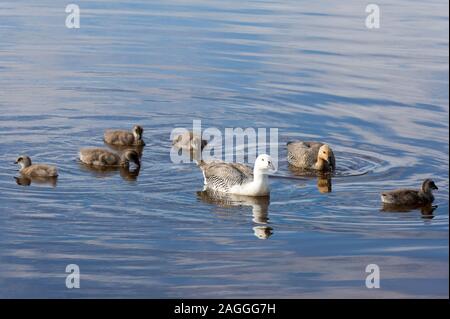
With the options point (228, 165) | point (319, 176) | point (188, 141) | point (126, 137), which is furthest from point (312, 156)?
point (126, 137)

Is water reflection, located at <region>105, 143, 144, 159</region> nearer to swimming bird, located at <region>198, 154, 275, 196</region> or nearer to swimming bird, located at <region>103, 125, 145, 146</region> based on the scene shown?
swimming bird, located at <region>103, 125, 145, 146</region>

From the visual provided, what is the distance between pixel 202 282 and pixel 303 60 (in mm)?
12104

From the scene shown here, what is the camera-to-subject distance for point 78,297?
37.1 feet

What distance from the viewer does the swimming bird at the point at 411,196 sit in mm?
14562

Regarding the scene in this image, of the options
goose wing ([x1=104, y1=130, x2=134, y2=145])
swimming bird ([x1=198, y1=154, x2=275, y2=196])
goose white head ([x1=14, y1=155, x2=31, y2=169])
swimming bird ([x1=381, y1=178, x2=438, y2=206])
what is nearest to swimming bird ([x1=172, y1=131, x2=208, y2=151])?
goose wing ([x1=104, y1=130, x2=134, y2=145])

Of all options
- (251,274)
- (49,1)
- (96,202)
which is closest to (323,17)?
(49,1)

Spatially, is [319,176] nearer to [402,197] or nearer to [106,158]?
[402,197]

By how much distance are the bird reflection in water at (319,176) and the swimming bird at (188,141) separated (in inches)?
60.4

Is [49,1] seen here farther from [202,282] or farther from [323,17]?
[202,282]

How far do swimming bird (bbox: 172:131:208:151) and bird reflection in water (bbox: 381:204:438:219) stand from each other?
12.5 feet

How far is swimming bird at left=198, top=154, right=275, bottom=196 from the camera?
1517cm

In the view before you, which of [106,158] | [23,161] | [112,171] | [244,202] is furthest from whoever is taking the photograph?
[106,158]

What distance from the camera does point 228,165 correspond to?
617 inches

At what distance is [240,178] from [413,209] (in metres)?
2.39
